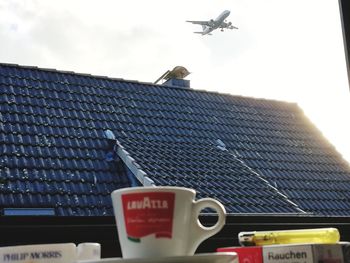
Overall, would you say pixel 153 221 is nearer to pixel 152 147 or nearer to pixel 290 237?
pixel 290 237

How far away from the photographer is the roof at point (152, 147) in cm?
133

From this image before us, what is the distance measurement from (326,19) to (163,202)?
844mm

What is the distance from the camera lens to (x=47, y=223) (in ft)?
2.90

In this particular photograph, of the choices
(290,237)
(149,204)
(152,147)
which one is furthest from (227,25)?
(152,147)

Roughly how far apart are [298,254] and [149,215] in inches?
8.3

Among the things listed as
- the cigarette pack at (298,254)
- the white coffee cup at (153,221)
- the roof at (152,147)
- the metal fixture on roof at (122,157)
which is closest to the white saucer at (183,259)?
the white coffee cup at (153,221)

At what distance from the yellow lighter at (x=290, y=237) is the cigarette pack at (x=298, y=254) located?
78mm

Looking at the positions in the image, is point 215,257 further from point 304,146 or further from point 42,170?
point 304,146

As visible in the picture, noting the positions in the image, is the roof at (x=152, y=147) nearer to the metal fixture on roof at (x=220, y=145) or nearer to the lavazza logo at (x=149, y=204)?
the metal fixture on roof at (x=220, y=145)

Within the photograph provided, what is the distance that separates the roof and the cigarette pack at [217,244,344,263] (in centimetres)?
51

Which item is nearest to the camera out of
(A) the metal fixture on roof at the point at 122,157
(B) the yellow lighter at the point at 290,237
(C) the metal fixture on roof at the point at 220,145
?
(B) the yellow lighter at the point at 290,237

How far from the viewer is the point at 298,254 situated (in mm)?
700

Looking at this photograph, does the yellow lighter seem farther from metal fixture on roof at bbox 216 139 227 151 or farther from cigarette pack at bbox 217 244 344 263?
metal fixture on roof at bbox 216 139 227 151

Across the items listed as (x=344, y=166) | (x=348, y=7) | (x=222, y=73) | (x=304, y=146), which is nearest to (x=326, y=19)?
(x=348, y=7)
